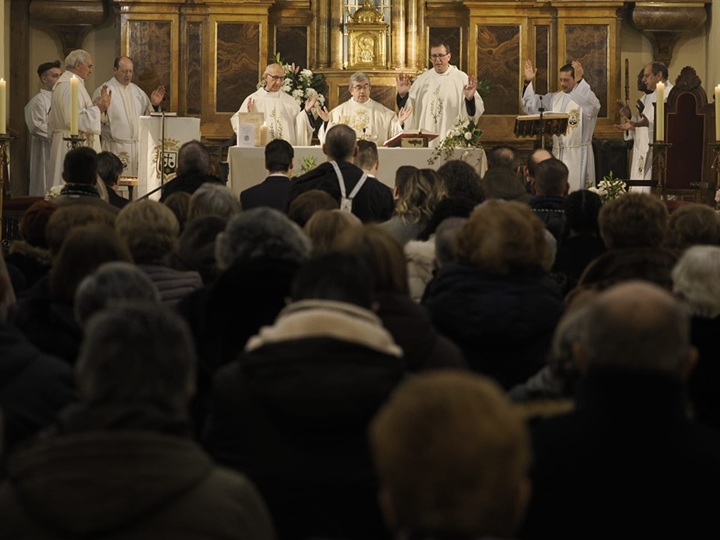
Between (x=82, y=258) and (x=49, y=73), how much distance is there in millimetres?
12027

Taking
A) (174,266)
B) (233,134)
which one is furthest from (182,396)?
(233,134)

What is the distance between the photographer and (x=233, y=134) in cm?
1684

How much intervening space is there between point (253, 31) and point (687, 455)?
14.8 m

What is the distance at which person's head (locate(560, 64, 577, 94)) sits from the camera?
53.9 ft

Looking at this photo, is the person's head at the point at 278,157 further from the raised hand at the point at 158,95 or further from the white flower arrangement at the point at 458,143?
the raised hand at the point at 158,95

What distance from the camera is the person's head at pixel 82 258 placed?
4816mm

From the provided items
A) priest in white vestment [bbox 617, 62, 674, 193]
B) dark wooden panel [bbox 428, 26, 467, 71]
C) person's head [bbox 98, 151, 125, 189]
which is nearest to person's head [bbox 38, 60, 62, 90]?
dark wooden panel [bbox 428, 26, 467, 71]

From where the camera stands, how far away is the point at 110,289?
4070 mm

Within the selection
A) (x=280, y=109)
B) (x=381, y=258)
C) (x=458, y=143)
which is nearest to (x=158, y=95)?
(x=280, y=109)

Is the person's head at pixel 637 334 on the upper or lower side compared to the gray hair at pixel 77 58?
lower

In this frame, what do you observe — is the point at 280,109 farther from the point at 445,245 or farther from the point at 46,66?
the point at 445,245

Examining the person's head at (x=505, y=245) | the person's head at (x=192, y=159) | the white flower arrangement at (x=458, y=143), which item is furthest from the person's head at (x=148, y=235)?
the white flower arrangement at (x=458, y=143)

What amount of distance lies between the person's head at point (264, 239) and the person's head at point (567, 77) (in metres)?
11.7

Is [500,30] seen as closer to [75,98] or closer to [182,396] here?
[75,98]
